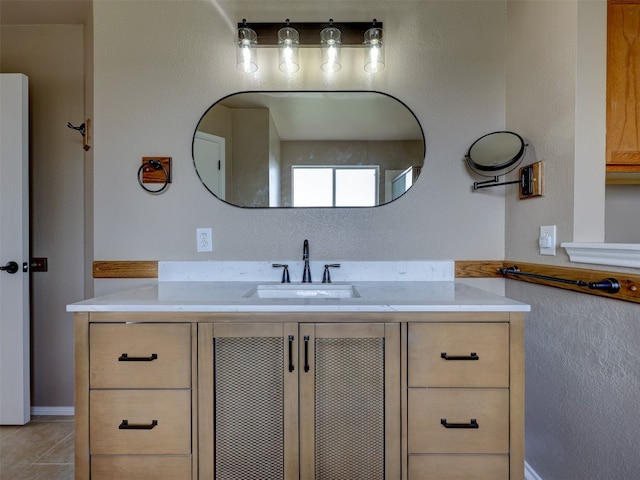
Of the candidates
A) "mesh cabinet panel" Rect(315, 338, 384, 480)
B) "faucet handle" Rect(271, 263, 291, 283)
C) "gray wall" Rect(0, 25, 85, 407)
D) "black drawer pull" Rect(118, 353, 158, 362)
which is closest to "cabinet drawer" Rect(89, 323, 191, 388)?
"black drawer pull" Rect(118, 353, 158, 362)

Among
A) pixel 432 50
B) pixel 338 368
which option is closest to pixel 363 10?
pixel 432 50

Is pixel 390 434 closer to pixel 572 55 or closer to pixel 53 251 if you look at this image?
pixel 572 55

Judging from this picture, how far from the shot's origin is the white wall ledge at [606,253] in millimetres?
959

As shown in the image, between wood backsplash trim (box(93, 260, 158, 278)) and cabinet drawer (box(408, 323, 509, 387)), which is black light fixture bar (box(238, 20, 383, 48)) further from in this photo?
cabinet drawer (box(408, 323, 509, 387))

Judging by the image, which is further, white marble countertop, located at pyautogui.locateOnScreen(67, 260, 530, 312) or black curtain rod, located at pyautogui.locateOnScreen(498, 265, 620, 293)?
white marble countertop, located at pyautogui.locateOnScreen(67, 260, 530, 312)

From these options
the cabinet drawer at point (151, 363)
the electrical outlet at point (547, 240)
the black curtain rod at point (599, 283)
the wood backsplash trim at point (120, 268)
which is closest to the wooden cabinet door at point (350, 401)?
the cabinet drawer at point (151, 363)

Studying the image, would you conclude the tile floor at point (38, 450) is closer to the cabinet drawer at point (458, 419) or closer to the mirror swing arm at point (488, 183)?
the cabinet drawer at point (458, 419)

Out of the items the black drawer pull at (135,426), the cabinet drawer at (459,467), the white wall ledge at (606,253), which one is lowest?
the cabinet drawer at (459,467)

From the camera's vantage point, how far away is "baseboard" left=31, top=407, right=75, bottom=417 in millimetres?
2084

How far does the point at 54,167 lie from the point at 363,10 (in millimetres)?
2055

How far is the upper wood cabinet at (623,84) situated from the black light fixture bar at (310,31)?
0.98 metres

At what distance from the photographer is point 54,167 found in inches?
81.8

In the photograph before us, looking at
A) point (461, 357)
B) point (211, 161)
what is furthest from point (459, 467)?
point (211, 161)

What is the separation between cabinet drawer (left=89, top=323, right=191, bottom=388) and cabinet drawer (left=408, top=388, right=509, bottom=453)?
0.79 meters
